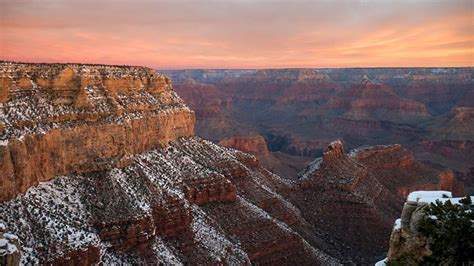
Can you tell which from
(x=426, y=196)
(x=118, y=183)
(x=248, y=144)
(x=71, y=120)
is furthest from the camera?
(x=248, y=144)

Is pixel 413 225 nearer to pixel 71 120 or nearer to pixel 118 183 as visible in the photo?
pixel 118 183

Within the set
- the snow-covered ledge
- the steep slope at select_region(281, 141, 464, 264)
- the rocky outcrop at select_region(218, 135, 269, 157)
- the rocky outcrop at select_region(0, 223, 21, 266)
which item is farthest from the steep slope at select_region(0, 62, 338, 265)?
the rocky outcrop at select_region(218, 135, 269, 157)

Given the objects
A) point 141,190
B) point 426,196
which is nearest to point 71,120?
point 141,190

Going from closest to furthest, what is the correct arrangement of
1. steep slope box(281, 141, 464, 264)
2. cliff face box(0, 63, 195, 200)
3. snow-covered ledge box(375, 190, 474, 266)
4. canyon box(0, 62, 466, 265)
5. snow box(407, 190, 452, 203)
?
snow-covered ledge box(375, 190, 474, 266) → snow box(407, 190, 452, 203) → canyon box(0, 62, 466, 265) → cliff face box(0, 63, 195, 200) → steep slope box(281, 141, 464, 264)

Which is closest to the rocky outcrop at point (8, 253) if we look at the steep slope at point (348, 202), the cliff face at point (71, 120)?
the cliff face at point (71, 120)

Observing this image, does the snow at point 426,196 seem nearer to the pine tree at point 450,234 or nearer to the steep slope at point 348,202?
the pine tree at point 450,234

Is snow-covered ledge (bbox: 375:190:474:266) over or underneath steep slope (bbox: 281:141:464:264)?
over

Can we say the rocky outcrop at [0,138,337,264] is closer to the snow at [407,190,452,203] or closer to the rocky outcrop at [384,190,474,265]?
the rocky outcrop at [384,190,474,265]
